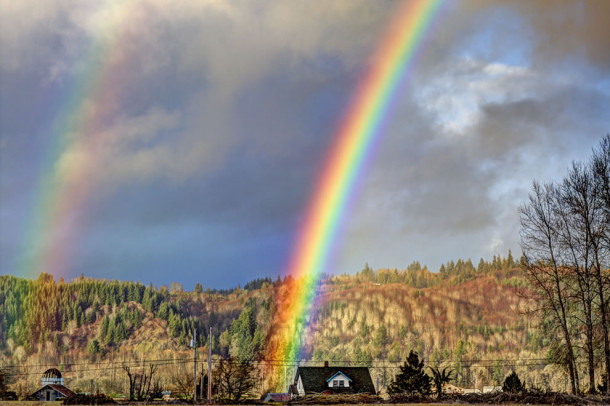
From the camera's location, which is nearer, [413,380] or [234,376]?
[413,380]

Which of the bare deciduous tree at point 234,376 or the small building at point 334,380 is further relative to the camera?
the small building at point 334,380

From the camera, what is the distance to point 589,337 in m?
→ 52.9

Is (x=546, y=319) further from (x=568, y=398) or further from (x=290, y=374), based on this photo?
(x=290, y=374)

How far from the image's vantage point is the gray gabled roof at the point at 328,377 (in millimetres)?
93250

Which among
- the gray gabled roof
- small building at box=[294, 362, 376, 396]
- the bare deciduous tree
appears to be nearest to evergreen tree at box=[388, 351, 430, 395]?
the bare deciduous tree

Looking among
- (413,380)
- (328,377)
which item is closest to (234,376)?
(413,380)

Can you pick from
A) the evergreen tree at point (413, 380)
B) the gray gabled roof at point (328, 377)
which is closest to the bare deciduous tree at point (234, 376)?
the evergreen tree at point (413, 380)

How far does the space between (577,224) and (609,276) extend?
536 cm

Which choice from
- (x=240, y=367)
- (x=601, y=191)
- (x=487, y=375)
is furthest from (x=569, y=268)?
(x=487, y=375)

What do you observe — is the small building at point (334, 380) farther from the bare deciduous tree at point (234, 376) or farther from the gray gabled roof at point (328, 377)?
the bare deciduous tree at point (234, 376)

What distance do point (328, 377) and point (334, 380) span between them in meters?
0.96

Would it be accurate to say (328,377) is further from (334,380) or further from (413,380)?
(413,380)

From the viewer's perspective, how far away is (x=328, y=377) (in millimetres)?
95500

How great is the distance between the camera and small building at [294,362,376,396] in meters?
93.2
